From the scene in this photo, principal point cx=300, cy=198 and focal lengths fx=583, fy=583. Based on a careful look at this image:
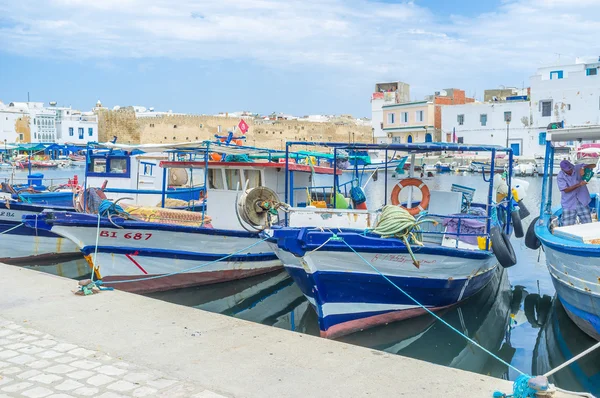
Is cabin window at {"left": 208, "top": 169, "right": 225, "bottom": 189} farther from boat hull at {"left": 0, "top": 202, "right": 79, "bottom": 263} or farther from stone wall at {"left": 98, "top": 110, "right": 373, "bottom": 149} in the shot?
stone wall at {"left": 98, "top": 110, "right": 373, "bottom": 149}

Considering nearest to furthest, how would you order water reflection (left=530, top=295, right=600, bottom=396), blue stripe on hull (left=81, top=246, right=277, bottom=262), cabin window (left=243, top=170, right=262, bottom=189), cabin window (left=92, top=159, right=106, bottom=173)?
water reflection (left=530, top=295, right=600, bottom=396), blue stripe on hull (left=81, top=246, right=277, bottom=262), cabin window (left=243, top=170, right=262, bottom=189), cabin window (left=92, top=159, right=106, bottom=173)

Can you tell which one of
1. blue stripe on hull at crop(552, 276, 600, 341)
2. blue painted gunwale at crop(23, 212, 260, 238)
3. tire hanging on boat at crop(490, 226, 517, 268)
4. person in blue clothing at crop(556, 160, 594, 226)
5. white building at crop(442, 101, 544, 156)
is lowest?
blue stripe on hull at crop(552, 276, 600, 341)

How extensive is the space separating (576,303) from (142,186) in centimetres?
937

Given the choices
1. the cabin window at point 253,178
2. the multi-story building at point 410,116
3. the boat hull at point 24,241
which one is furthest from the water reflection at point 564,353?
the multi-story building at point 410,116

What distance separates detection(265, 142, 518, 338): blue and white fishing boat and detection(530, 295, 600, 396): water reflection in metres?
1.29

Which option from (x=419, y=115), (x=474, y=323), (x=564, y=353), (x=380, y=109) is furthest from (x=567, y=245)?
(x=380, y=109)

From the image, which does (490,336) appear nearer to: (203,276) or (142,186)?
(203,276)

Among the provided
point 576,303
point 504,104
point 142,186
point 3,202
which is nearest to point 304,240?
point 576,303

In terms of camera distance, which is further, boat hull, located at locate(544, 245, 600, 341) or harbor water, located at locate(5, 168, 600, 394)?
harbor water, located at locate(5, 168, 600, 394)

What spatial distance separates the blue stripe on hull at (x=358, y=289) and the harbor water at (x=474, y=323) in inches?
16.2

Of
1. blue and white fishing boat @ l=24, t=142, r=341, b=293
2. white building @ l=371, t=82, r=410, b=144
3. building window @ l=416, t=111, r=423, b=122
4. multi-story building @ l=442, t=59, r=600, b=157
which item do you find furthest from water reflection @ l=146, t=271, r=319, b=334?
white building @ l=371, t=82, r=410, b=144

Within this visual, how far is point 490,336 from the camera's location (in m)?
8.62

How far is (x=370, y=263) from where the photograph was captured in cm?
735

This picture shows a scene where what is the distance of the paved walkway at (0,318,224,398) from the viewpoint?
4.18 meters
